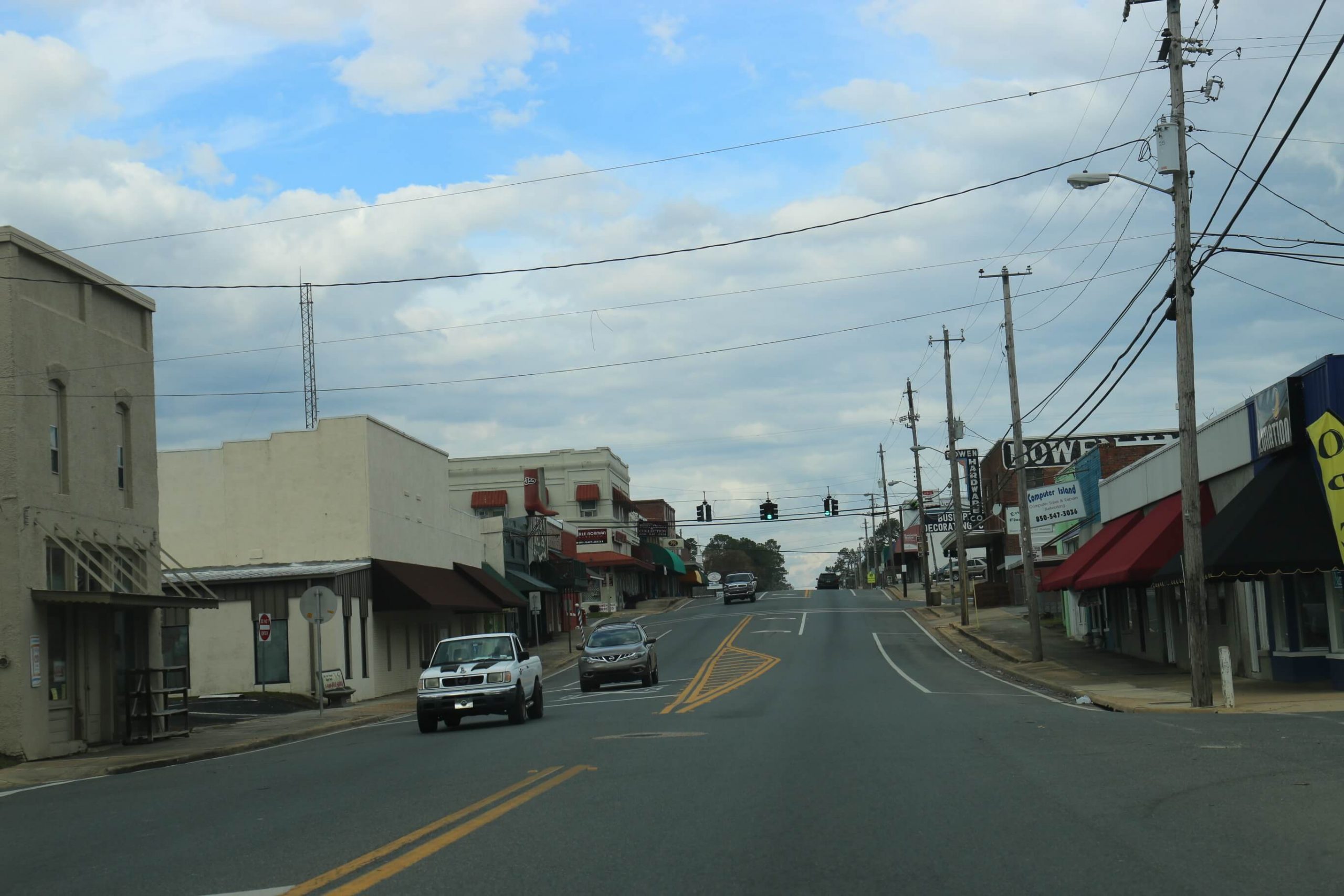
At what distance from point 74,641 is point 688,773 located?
1477 cm

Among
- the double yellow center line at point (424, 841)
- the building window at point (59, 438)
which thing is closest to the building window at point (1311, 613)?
the double yellow center line at point (424, 841)

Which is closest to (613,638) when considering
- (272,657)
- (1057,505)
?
(272,657)

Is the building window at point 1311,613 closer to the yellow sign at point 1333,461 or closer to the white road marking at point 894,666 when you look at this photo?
the yellow sign at point 1333,461

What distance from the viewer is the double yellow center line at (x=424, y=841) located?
8219 millimetres

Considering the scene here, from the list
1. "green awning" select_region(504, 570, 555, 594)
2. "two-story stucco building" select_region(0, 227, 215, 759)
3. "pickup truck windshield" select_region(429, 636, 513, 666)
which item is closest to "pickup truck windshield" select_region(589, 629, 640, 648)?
"pickup truck windshield" select_region(429, 636, 513, 666)

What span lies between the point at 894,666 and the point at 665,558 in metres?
73.4

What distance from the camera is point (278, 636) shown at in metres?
37.5

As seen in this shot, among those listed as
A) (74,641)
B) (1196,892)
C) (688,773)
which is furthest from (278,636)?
(1196,892)

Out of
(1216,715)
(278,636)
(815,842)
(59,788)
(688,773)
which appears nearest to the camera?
(815,842)

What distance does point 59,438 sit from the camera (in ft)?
76.4

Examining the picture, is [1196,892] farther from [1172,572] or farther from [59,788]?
[1172,572]

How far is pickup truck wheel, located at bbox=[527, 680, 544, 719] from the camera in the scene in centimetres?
2448

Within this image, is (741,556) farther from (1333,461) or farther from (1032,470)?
(1333,461)

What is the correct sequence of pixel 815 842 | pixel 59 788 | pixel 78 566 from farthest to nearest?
pixel 78 566
pixel 59 788
pixel 815 842
